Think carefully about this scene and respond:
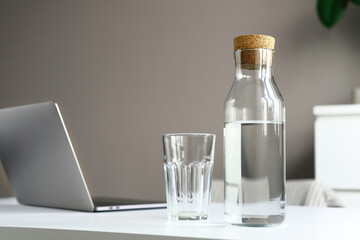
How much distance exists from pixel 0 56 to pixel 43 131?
2532 millimetres

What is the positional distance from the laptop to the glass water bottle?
0.29 m

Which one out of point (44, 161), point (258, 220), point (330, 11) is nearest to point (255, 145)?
point (258, 220)

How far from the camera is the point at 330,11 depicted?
7.39ft

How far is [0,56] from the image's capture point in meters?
3.28

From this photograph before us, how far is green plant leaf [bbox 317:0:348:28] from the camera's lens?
2252mm

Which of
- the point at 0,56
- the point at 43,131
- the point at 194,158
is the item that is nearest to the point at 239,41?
the point at 194,158

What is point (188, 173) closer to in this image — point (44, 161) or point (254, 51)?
point (254, 51)

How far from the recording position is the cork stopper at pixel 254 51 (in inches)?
28.2

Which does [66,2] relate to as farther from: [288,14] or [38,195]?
[38,195]

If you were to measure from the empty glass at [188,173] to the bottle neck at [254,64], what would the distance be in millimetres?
108

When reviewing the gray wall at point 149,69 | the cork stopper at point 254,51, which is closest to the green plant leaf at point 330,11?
the gray wall at point 149,69

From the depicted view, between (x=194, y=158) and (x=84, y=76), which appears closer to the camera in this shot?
(x=194, y=158)

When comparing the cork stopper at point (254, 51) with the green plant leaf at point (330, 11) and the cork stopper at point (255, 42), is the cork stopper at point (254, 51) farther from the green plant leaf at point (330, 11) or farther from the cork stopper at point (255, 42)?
the green plant leaf at point (330, 11)

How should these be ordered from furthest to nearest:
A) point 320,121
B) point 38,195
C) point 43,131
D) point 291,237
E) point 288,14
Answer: point 288,14 → point 320,121 → point 38,195 → point 43,131 → point 291,237
